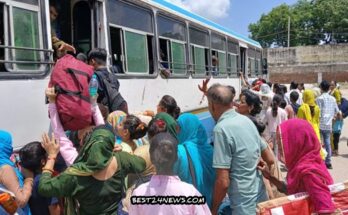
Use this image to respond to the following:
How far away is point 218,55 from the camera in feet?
30.8

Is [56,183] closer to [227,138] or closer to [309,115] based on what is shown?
[227,138]

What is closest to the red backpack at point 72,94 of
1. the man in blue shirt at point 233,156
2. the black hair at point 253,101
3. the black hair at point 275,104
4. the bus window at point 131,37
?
the man in blue shirt at point 233,156

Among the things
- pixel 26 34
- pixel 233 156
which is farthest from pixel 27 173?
pixel 233 156

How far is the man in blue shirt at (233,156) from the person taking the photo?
2691 millimetres

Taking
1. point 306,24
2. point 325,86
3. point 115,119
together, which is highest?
point 306,24

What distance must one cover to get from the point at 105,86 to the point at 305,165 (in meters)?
2.05

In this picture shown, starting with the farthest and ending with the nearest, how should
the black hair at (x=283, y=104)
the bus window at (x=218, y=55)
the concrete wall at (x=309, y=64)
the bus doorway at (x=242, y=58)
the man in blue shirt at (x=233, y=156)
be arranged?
the concrete wall at (x=309, y=64) → the bus doorway at (x=242, y=58) → the bus window at (x=218, y=55) → the black hair at (x=283, y=104) → the man in blue shirt at (x=233, y=156)

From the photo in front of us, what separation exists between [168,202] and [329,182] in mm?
1288

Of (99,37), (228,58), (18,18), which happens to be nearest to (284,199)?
(18,18)

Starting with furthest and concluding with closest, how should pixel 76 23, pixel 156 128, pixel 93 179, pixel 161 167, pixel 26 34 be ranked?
pixel 76 23, pixel 26 34, pixel 156 128, pixel 93 179, pixel 161 167

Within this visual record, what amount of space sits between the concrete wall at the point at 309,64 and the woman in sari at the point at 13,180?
39.2m

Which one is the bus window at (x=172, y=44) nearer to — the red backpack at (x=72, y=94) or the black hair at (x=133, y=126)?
the black hair at (x=133, y=126)

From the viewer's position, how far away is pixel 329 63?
133 feet

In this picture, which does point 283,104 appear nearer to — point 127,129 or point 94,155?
point 127,129
